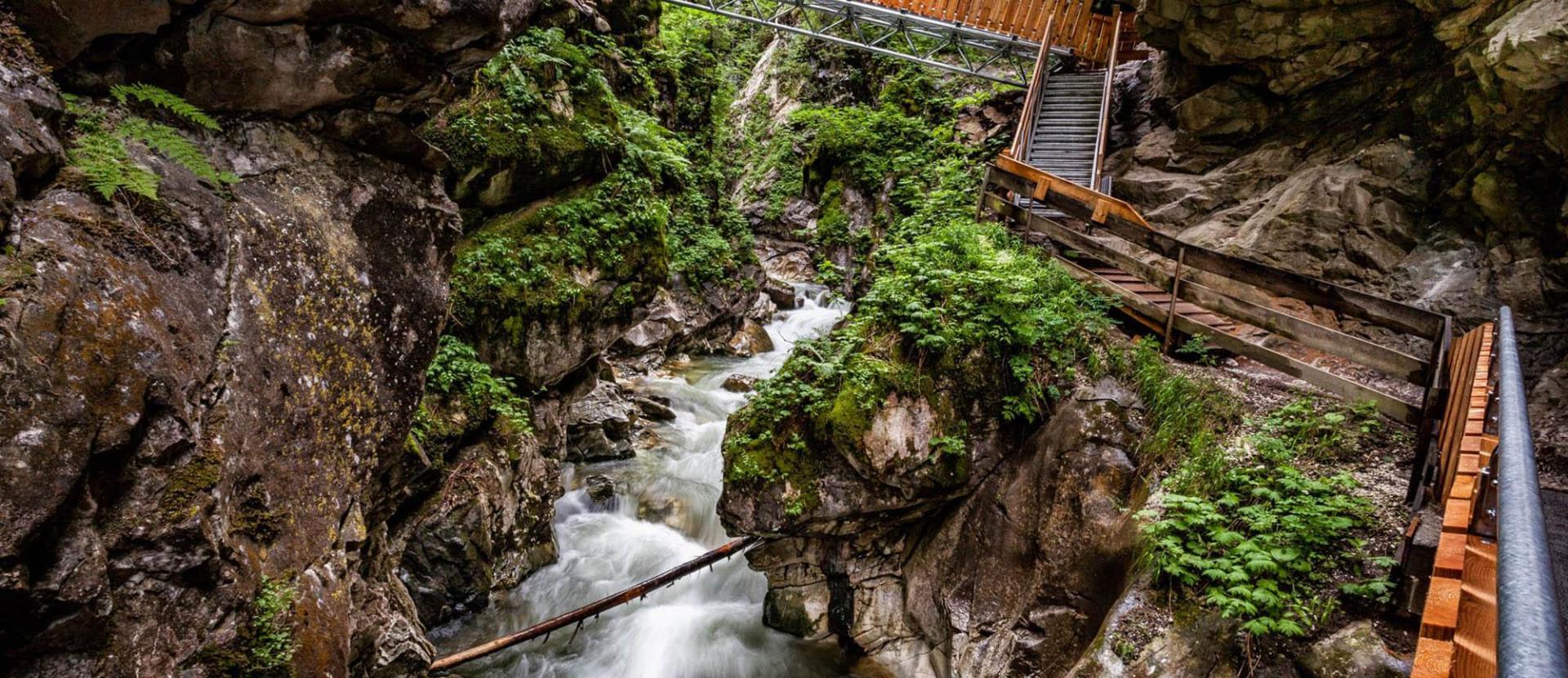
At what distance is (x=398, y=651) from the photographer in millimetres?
5453

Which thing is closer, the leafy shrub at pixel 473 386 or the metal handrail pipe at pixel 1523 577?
the metal handrail pipe at pixel 1523 577

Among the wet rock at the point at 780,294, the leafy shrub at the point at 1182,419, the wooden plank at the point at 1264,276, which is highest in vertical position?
the wooden plank at the point at 1264,276

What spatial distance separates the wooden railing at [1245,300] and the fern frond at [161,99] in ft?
26.1

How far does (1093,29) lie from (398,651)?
17681 mm

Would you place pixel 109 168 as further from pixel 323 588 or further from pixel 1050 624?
pixel 1050 624

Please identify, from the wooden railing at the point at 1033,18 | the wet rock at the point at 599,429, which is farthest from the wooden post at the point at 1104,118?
the wet rock at the point at 599,429

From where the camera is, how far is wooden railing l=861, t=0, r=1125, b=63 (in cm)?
1473

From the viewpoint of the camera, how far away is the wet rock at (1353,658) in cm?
340

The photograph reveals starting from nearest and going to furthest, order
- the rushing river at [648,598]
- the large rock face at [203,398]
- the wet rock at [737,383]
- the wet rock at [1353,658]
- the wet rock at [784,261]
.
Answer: the large rock face at [203,398], the wet rock at [1353,658], the rushing river at [648,598], the wet rock at [737,383], the wet rock at [784,261]

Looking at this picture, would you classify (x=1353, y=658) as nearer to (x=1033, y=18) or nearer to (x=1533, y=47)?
(x=1533, y=47)

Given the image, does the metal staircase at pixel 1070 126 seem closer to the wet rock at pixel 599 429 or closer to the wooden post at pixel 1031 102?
the wooden post at pixel 1031 102

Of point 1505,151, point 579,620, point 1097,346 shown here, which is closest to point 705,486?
point 579,620

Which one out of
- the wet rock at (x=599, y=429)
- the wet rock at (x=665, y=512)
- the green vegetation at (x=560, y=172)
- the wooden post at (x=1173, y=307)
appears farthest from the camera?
the wet rock at (x=599, y=429)

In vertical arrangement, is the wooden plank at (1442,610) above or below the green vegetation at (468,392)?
above
